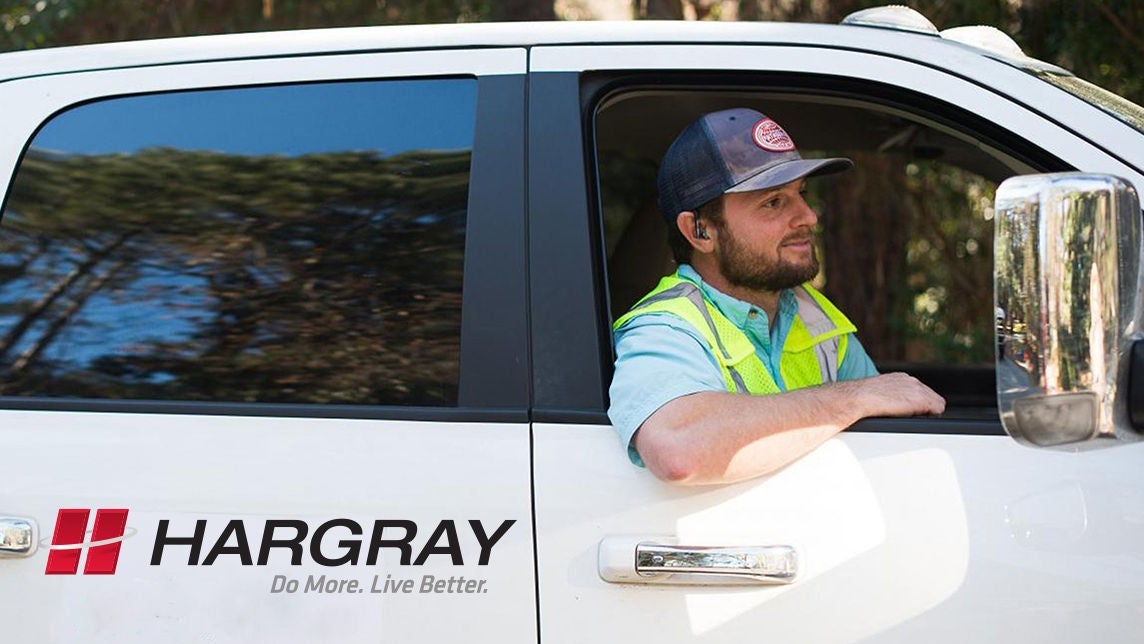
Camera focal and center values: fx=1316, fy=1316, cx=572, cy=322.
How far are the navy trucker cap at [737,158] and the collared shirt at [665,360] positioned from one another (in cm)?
20

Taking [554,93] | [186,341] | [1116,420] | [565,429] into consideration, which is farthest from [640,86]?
[1116,420]

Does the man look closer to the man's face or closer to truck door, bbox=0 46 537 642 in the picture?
the man's face

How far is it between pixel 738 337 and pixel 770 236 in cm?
26

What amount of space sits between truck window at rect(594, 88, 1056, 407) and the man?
6.3 inches

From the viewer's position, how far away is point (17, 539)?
211cm

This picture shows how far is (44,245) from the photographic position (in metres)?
2.32

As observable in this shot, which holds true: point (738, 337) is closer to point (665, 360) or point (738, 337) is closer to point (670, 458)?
point (665, 360)

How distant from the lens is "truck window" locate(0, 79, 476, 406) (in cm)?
223

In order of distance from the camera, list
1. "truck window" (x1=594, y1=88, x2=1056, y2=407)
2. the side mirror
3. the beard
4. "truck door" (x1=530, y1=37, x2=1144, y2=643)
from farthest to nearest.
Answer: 1. "truck window" (x1=594, y1=88, x2=1056, y2=407)
2. the beard
3. "truck door" (x1=530, y1=37, x2=1144, y2=643)
4. the side mirror

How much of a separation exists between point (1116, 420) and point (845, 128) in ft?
5.98

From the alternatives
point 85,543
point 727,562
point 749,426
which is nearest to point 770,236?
point 749,426

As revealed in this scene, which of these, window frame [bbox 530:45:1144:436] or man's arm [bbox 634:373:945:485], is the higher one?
window frame [bbox 530:45:1144:436]

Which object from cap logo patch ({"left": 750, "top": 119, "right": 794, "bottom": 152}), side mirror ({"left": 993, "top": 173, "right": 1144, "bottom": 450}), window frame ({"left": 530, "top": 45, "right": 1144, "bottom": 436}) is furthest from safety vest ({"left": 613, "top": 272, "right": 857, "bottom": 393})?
side mirror ({"left": 993, "top": 173, "right": 1144, "bottom": 450})

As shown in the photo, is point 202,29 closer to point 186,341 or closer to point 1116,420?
point 186,341
